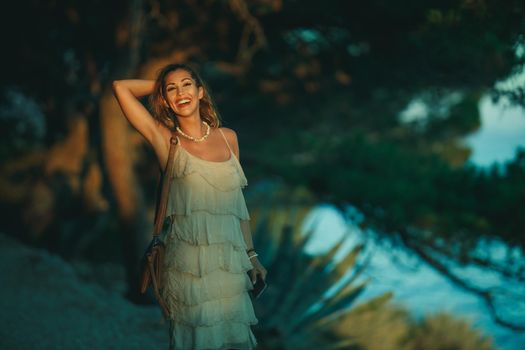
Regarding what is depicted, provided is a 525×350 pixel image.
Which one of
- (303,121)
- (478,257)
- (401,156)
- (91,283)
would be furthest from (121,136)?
(303,121)

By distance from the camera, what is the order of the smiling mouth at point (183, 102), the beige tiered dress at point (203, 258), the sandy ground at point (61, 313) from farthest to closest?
the sandy ground at point (61, 313), the smiling mouth at point (183, 102), the beige tiered dress at point (203, 258)

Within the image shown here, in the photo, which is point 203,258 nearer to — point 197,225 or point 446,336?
point 197,225

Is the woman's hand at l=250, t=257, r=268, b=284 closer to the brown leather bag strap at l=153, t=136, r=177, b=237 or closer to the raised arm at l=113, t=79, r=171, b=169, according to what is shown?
the brown leather bag strap at l=153, t=136, r=177, b=237

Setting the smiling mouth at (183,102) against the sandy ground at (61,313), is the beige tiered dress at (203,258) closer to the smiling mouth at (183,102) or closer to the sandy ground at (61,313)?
the smiling mouth at (183,102)

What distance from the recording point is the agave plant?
16.2 ft

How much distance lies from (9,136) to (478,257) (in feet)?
24.6

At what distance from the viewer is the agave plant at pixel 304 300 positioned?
4.93 metres

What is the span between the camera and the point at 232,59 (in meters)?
7.17

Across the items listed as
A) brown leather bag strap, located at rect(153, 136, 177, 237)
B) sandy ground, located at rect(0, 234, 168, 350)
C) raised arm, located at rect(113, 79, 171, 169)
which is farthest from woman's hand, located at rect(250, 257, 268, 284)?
sandy ground, located at rect(0, 234, 168, 350)

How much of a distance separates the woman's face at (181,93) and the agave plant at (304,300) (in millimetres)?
2647

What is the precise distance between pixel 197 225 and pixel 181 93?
0.65 metres

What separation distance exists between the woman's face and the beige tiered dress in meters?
0.21

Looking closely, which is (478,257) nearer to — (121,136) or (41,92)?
(121,136)

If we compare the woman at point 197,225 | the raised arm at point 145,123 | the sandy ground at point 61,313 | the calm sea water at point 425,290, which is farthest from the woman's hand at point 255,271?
the calm sea water at point 425,290
